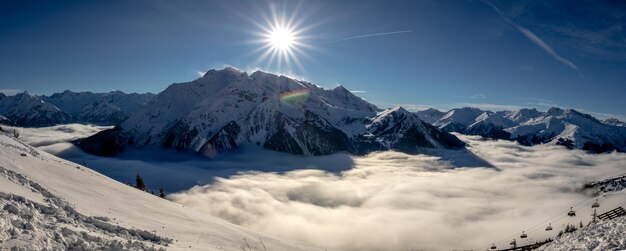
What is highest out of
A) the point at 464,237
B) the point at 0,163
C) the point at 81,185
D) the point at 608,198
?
the point at 0,163

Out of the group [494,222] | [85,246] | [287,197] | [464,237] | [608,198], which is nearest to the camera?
[85,246]

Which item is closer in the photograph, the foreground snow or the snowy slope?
the snowy slope

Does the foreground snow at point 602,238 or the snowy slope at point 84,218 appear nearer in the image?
the snowy slope at point 84,218

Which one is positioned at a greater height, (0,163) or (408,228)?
(0,163)

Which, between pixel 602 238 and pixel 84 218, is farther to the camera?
pixel 602 238

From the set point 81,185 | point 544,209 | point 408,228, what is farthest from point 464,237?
point 81,185

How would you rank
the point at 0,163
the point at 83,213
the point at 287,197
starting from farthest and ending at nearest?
the point at 287,197 → the point at 0,163 → the point at 83,213

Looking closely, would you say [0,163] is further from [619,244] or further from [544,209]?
[544,209]

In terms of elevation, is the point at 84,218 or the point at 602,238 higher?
the point at 84,218
